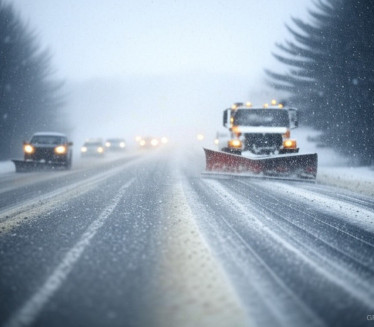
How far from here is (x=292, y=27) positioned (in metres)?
25.0

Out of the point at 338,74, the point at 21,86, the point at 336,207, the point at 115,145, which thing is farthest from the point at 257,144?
the point at 115,145

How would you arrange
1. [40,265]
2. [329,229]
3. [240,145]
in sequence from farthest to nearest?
[240,145], [329,229], [40,265]

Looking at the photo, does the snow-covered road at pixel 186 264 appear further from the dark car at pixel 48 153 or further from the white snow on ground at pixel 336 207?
the dark car at pixel 48 153

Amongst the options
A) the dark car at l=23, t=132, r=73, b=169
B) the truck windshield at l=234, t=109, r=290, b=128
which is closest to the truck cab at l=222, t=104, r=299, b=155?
the truck windshield at l=234, t=109, r=290, b=128

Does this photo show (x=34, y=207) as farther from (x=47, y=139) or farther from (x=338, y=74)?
(x=338, y=74)

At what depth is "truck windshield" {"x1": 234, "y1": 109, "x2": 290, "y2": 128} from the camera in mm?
13531

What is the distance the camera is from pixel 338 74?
782 inches

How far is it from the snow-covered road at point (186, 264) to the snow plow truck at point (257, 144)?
4.92 meters

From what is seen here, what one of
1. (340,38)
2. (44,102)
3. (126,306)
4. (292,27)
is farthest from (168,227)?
(44,102)

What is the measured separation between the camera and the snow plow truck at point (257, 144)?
12.3 meters

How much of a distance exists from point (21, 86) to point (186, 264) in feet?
80.4

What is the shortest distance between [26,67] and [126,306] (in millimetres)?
26764

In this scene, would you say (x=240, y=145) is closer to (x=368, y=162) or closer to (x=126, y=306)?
(x=368, y=162)

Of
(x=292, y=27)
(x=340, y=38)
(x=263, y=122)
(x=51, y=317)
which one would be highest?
(x=292, y=27)
